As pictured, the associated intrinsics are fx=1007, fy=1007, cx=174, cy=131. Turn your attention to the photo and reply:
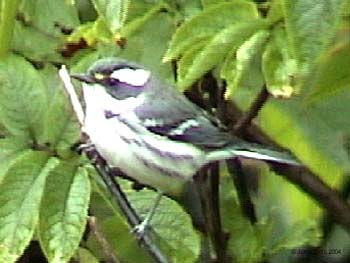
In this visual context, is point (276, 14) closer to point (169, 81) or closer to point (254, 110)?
point (254, 110)

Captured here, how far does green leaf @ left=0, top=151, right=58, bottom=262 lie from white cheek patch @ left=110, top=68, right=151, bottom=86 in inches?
11.6

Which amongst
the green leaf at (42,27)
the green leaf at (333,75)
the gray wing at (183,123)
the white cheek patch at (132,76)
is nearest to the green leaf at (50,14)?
the green leaf at (42,27)

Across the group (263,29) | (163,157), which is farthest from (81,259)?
(263,29)

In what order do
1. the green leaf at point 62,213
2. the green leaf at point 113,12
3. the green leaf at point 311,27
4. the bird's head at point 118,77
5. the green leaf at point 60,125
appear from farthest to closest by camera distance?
the bird's head at point 118,77, the green leaf at point 60,125, the green leaf at point 62,213, the green leaf at point 113,12, the green leaf at point 311,27

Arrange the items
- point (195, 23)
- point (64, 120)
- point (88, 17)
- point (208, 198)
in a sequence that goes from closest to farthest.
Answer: point (195, 23), point (64, 120), point (208, 198), point (88, 17)

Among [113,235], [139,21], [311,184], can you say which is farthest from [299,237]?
[139,21]

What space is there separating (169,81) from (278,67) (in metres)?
0.49

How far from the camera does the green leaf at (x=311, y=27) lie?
1.03m

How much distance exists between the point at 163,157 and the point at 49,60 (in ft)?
0.82

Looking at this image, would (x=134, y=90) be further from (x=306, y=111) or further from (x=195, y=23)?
(x=195, y=23)

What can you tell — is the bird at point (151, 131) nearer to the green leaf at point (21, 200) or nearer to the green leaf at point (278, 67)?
the green leaf at point (21, 200)

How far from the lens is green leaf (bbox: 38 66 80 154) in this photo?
1485 millimetres

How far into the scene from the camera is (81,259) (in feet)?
5.32

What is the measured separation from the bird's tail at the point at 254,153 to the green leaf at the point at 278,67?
381mm
